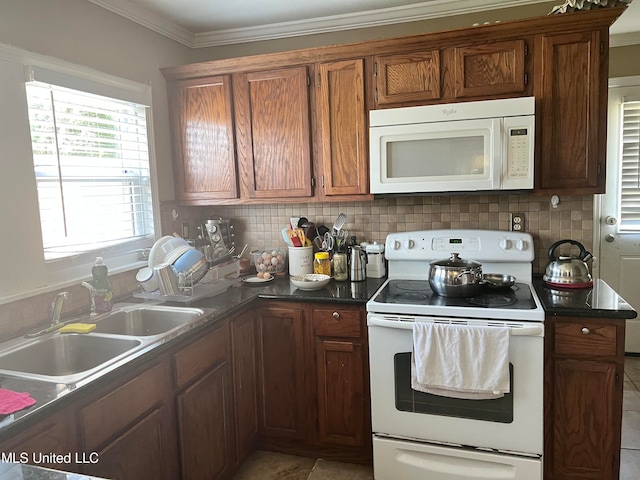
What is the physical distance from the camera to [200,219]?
3.19m

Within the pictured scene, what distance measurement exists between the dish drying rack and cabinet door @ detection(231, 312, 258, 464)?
0.82 feet

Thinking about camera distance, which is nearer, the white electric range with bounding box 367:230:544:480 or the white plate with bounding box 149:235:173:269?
the white electric range with bounding box 367:230:544:480

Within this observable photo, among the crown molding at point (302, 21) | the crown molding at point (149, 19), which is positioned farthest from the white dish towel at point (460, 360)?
the crown molding at point (149, 19)

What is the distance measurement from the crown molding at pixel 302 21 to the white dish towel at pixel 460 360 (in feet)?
5.93

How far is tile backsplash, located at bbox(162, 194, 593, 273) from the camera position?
2551 mm

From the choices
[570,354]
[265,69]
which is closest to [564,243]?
[570,354]

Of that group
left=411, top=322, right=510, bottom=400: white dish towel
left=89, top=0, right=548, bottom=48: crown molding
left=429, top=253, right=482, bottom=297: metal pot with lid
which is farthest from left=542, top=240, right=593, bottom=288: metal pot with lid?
left=89, top=0, right=548, bottom=48: crown molding

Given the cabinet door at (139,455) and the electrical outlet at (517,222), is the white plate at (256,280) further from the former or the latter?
Answer: the electrical outlet at (517,222)

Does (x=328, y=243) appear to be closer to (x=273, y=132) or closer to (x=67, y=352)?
(x=273, y=132)

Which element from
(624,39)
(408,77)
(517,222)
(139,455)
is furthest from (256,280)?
(624,39)

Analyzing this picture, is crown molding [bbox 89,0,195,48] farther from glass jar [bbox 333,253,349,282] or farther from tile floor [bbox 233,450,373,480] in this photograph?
tile floor [bbox 233,450,373,480]

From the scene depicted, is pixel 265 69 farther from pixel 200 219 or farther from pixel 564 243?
pixel 564 243

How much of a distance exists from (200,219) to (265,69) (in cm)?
111

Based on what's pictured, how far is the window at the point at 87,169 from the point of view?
2.05m
